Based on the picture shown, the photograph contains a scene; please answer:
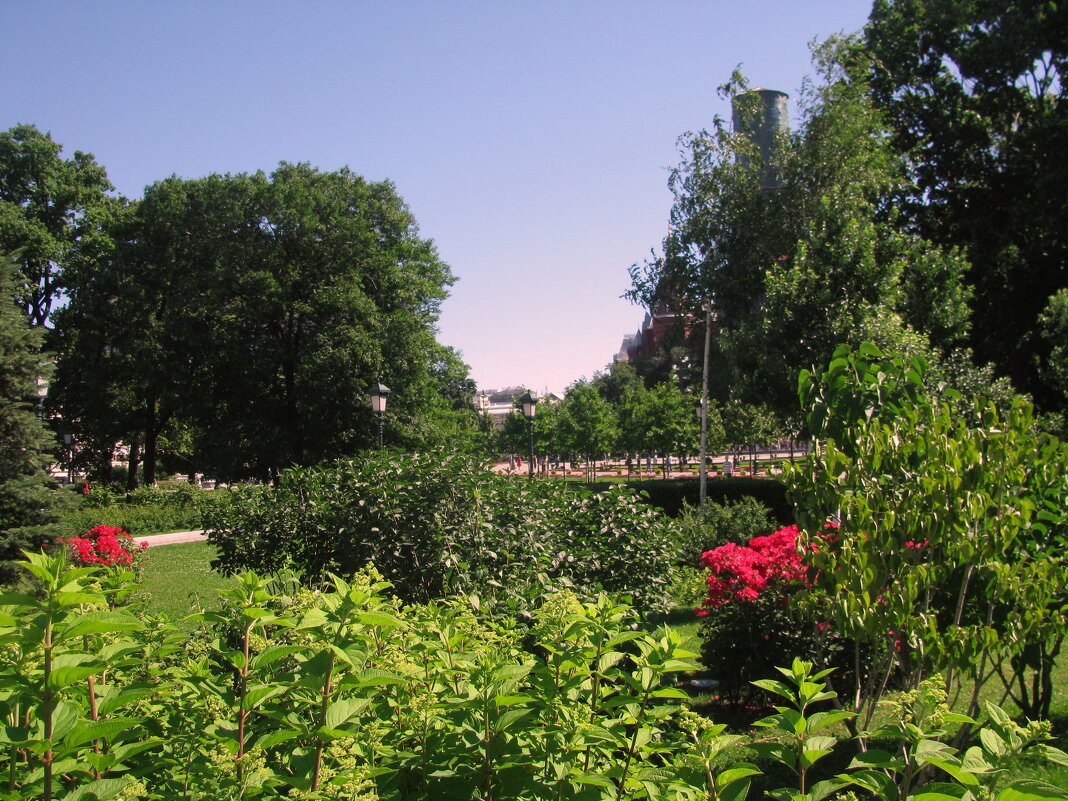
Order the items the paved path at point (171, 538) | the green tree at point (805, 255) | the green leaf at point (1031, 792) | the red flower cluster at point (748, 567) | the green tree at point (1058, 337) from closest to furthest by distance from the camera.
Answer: the green leaf at point (1031, 792) → the red flower cluster at point (748, 567) → the green tree at point (805, 255) → the green tree at point (1058, 337) → the paved path at point (171, 538)

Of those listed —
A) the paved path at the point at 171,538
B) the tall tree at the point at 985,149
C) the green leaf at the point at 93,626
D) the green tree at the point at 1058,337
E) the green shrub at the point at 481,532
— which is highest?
the tall tree at the point at 985,149

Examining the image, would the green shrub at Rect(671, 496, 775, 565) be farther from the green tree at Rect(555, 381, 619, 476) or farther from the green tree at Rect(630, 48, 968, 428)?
the green tree at Rect(555, 381, 619, 476)

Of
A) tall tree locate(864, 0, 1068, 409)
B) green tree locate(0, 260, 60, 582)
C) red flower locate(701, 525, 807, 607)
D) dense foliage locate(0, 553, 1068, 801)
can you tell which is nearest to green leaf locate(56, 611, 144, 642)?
dense foliage locate(0, 553, 1068, 801)

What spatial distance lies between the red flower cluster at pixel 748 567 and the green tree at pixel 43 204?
29675 mm

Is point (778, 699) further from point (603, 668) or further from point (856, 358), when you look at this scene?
point (603, 668)

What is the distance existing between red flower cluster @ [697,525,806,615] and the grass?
650 cm

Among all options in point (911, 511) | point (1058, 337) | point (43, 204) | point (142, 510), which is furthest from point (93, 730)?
point (43, 204)

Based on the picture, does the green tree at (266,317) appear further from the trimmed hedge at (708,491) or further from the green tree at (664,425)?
the green tree at (664,425)

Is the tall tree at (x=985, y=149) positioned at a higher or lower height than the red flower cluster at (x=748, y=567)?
higher

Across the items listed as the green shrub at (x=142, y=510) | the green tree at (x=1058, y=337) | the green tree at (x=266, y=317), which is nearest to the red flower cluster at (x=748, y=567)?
the green tree at (x=1058, y=337)

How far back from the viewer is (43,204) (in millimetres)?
29344

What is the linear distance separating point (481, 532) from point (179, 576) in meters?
10.9

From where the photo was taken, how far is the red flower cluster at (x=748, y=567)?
5.89 metres

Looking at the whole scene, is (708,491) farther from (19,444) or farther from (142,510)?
(142,510)
